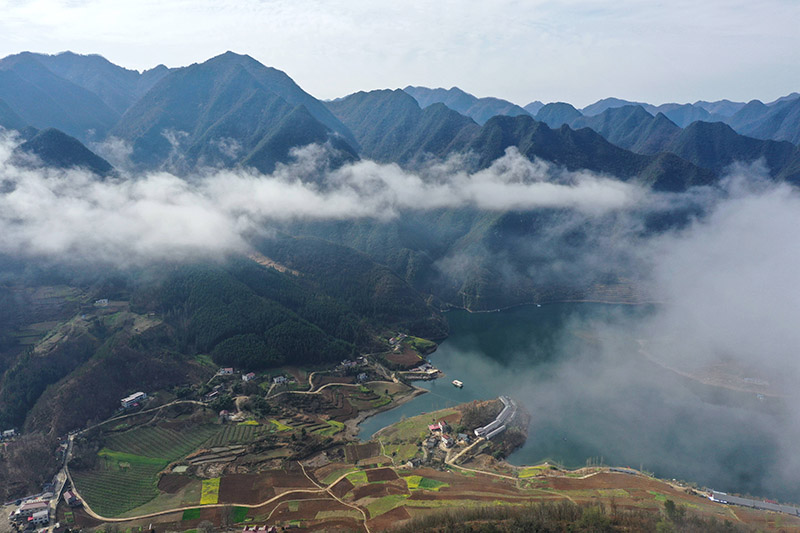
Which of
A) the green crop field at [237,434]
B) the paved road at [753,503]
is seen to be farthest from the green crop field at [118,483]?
the paved road at [753,503]

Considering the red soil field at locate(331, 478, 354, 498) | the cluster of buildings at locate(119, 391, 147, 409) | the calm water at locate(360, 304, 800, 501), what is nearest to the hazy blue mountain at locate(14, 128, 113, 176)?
the cluster of buildings at locate(119, 391, 147, 409)

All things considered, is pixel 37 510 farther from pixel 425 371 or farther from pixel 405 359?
pixel 405 359

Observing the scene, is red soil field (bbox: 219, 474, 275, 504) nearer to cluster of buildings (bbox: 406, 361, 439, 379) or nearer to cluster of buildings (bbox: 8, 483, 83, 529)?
cluster of buildings (bbox: 8, 483, 83, 529)

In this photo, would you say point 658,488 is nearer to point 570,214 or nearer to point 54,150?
point 570,214

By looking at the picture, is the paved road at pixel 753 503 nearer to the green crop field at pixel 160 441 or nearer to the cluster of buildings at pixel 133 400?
the green crop field at pixel 160 441

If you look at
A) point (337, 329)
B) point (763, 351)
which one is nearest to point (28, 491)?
point (337, 329)

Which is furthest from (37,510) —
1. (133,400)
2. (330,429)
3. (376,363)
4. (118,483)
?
(376,363)
